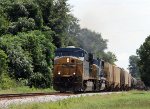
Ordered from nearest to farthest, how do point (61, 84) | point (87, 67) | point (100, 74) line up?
point (61, 84), point (87, 67), point (100, 74)

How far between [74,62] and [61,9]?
1437 inches

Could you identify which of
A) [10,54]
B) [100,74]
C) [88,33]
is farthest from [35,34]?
[88,33]

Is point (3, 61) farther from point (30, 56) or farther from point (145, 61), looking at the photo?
point (145, 61)

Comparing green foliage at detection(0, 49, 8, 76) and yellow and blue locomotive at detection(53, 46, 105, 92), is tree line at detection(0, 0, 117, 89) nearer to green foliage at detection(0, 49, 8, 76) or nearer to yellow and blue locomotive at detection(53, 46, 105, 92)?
green foliage at detection(0, 49, 8, 76)

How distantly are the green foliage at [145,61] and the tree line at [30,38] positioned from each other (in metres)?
20.3

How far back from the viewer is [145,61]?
280 feet

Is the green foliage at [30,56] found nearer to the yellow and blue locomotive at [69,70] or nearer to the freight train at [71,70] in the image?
the freight train at [71,70]

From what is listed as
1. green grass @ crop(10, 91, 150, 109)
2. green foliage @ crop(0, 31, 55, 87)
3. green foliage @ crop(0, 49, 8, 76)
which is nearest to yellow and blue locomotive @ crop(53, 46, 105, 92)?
green grass @ crop(10, 91, 150, 109)

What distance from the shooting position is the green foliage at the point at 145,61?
3305 inches

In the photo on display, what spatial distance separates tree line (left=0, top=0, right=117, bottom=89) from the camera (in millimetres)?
47844

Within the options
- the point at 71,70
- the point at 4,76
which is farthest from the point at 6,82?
the point at 71,70

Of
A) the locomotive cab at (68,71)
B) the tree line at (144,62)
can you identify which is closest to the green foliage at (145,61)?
the tree line at (144,62)

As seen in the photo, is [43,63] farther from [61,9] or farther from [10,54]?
[61,9]

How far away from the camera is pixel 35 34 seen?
5675 cm
